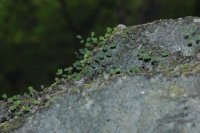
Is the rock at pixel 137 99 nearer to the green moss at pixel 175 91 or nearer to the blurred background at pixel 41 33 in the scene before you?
the green moss at pixel 175 91

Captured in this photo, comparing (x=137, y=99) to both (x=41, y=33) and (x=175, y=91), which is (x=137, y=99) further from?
(x=41, y=33)

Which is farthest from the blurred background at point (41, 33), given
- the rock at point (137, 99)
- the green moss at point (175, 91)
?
the green moss at point (175, 91)

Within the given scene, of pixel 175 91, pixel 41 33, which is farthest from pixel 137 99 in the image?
pixel 41 33

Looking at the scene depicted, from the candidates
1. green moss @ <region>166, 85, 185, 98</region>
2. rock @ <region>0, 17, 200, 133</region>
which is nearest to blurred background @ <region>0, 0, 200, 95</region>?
rock @ <region>0, 17, 200, 133</region>

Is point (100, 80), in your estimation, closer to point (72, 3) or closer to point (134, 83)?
point (134, 83)

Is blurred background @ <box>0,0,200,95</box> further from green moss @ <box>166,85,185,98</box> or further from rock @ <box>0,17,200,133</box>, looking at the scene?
green moss @ <box>166,85,185,98</box>
